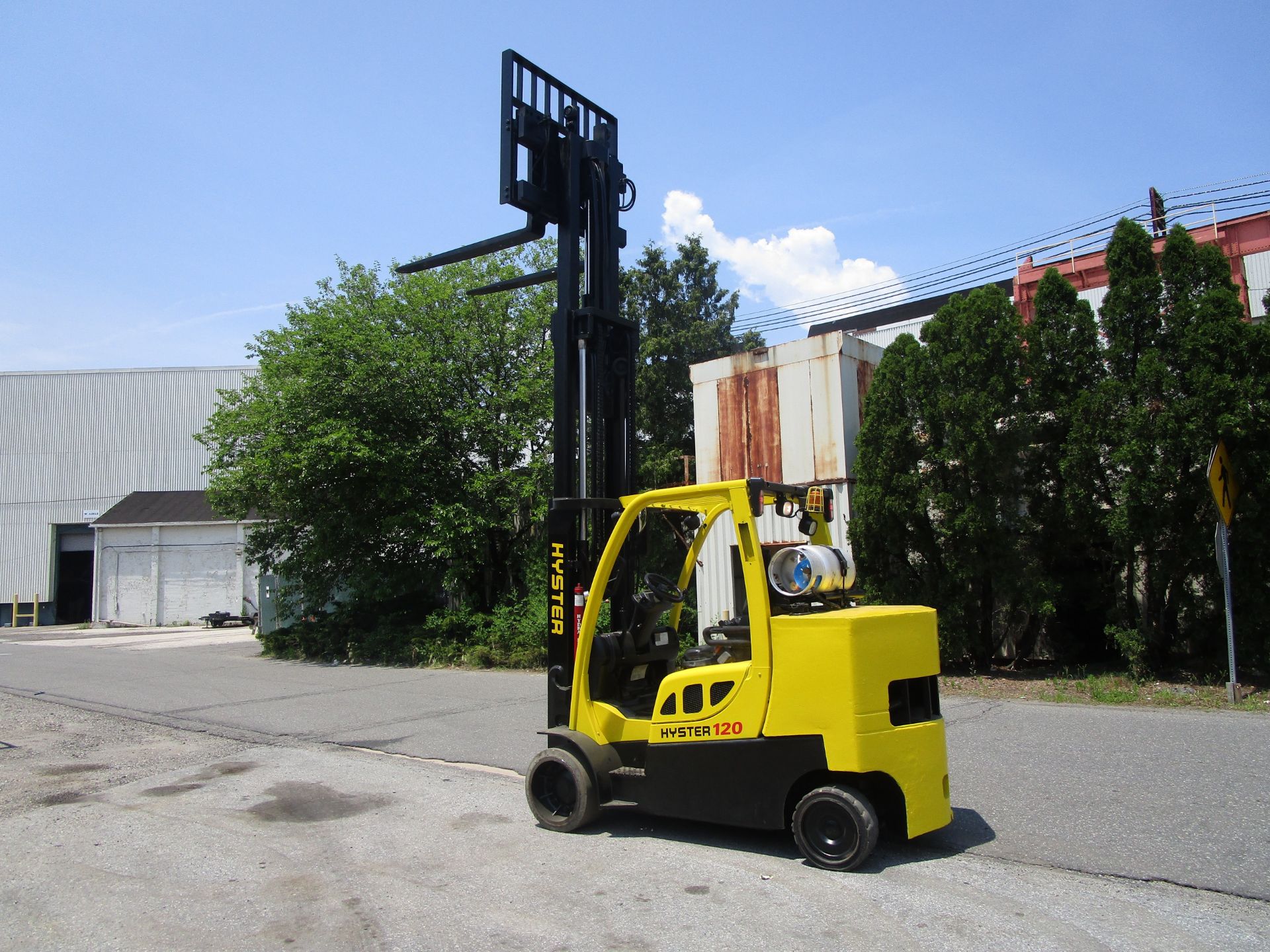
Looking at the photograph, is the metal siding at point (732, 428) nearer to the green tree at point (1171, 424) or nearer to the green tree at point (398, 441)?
the green tree at point (398, 441)

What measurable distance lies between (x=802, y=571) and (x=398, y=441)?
53.0 feet

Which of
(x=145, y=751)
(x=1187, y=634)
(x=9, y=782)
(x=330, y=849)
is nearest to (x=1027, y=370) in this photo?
(x=1187, y=634)

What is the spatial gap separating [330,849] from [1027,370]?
10.9 meters

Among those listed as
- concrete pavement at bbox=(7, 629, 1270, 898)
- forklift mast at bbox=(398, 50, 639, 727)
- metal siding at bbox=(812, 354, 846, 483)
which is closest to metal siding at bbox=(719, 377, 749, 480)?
metal siding at bbox=(812, 354, 846, 483)

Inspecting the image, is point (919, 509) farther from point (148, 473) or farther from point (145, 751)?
point (148, 473)

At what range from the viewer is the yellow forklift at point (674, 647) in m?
5.21

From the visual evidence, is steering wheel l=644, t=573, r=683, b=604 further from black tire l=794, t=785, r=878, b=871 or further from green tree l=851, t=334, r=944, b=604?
green tree l=851, t=334, r=944, b=604

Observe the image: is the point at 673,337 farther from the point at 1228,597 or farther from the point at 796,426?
the point at 1228,597

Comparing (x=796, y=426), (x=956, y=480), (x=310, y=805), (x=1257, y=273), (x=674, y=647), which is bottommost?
(x=310, y=805)

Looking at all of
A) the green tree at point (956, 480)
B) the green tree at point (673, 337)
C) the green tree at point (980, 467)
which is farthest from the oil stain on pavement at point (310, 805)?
the green tree at point (673, 337)

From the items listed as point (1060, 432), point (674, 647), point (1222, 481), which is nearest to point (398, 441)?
point (1060, 432)

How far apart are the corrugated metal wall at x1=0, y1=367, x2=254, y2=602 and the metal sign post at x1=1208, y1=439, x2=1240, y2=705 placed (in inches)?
1802

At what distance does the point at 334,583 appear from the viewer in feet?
71.7

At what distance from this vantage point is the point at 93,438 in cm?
4681
